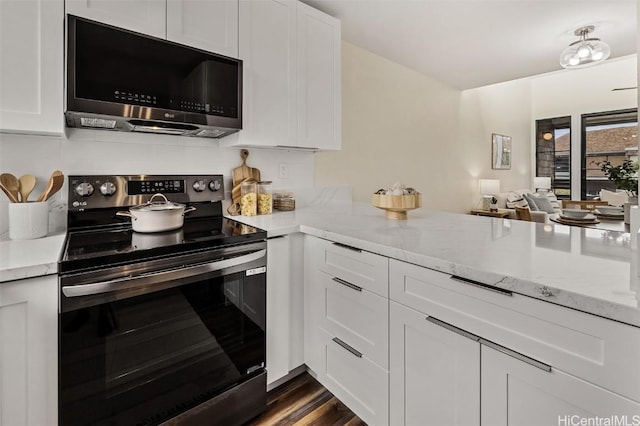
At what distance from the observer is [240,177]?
2.07 metres

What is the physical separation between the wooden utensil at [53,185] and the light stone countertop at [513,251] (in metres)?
0.84

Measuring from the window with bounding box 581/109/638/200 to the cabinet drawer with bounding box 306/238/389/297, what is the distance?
21.9ft

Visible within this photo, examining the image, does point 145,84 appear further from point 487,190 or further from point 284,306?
point 487,190

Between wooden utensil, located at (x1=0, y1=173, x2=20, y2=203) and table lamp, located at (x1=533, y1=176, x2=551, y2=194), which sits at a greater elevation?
table lamp, located at (x1=533, y1=176, x2=551, y2=194)

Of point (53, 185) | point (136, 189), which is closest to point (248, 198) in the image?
point (136, 189)

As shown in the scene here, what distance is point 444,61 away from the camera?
3.25 meters

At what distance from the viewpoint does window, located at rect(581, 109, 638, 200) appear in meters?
5.78

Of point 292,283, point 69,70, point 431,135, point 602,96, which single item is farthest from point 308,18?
point 602,96

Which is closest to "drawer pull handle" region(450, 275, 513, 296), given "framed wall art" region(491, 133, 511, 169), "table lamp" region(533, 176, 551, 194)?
"framed wall art" region(491, 133, 511, 169)

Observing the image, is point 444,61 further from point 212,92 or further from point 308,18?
point 212,92

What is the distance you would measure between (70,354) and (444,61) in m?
3.57

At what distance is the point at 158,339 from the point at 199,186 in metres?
0.93

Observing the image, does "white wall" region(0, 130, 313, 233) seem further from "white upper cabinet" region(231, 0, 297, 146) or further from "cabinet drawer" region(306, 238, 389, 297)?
"cabinet drawer" region(306, 238, 389, 297)

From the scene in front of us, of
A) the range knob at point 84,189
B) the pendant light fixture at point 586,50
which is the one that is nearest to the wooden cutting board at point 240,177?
the range knob at point 84,189
